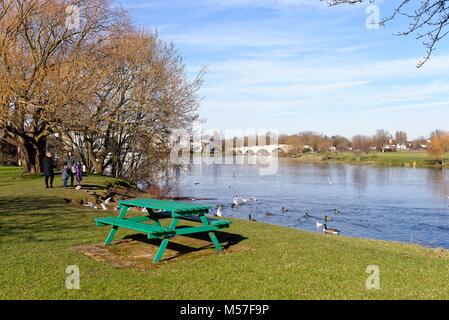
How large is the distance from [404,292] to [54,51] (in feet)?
86.6

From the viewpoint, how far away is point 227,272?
266 inches

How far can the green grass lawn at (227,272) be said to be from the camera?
581 cm

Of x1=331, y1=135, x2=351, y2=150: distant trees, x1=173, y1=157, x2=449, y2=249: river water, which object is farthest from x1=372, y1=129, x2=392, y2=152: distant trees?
x1=173, y1=157, x2=449, y2=249: river water

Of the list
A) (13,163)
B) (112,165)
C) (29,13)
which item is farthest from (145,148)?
(13,163)

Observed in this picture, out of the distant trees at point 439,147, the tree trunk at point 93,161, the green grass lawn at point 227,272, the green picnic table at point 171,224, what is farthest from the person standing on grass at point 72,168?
the distant trees at point 439,147

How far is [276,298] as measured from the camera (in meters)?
5.61

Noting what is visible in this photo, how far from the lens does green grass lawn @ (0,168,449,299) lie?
229 inches

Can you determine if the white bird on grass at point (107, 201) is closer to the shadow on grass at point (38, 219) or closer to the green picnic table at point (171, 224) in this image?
the shadow on grass at point (38, 219)

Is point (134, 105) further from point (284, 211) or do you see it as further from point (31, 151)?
point (284, 211)

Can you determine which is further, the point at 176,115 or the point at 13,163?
the point at 13,163

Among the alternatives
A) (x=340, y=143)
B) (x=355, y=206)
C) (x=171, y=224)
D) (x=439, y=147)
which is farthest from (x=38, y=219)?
(x=340, y=143)

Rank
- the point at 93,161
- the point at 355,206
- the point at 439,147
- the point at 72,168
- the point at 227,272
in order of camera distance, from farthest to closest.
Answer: the point at 439,147
the point at 93,161
the point at 355,206
the point at 72,168
the point at 227,272

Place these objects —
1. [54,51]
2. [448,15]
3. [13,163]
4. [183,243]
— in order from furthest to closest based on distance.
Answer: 1. [13,163]
2. [54,51]
3. [183,243]
4. [448,15]
